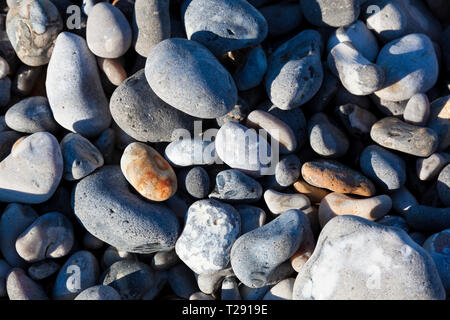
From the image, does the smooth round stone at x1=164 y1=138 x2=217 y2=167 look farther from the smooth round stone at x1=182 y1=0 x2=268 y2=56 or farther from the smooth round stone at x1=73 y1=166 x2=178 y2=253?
the smooth round stone at x1=182 y1=0 x2=268 y2=56

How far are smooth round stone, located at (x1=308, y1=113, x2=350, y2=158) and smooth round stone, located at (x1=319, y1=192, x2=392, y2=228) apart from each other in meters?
0.28

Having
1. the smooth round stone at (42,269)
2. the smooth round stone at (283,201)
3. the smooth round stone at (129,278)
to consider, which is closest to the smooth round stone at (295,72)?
the smooth round stone at (283,201)

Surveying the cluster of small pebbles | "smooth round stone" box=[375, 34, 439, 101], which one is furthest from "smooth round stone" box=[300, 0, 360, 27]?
"smooth round stone" box=[375, 34, 439, 101]

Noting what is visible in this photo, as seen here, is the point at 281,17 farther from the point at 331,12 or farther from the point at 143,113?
the point at 143,113

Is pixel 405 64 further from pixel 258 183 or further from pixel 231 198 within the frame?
pixel 231 198

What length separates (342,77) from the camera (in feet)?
7.80

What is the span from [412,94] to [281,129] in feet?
2.88

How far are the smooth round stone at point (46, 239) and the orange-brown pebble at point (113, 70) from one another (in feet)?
2.87

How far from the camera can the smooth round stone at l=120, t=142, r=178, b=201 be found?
2098 millimetres

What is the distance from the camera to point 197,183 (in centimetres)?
219

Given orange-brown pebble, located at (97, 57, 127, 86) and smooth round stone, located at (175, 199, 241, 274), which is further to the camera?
orange-brown pebble, located at (97, 57, 127, 86)

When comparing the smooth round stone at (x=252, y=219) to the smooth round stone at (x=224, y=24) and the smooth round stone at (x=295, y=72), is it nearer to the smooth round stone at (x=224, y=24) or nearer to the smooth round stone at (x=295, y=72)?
the smooth round stone at (x=295, y=72)

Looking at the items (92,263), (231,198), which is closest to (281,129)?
(231,198)

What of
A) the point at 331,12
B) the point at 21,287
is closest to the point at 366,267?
the point at 331,12
